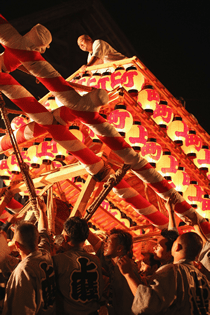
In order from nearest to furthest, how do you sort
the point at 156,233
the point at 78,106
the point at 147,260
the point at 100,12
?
1. the point at 147,260
2. the point at 78,106
3. the point at 156,233
4. the point at 100,12

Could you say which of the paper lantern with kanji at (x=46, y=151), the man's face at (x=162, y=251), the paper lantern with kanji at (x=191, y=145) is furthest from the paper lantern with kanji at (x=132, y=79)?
the man's face at (x=162, y=251)

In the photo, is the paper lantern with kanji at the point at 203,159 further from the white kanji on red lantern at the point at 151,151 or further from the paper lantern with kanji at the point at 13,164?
the paper lantern with kanji at the point at 13,164

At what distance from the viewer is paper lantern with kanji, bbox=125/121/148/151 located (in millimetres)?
7289

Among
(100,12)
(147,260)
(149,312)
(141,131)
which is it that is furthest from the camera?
(100,12)

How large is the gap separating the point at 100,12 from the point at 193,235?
16395 mm

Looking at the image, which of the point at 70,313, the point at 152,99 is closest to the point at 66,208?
the point at 152,99

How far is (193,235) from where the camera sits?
2676mm

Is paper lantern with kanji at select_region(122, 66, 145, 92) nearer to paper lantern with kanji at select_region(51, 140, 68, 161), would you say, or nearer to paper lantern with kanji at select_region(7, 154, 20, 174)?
paper lantern with kanji at select_region(51, 140, 68, 161)

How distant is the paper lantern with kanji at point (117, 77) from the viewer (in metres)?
7.93

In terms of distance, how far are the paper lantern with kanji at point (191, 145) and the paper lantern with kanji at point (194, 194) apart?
0.68 meters

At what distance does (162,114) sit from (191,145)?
1.15 metres

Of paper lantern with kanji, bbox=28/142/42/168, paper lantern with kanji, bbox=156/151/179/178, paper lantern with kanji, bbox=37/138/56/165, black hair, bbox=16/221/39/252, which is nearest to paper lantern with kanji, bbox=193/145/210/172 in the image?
paper lantern with kanji, bbox=156/151/179/178

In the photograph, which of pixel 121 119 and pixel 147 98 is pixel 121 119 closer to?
pixel 121 119

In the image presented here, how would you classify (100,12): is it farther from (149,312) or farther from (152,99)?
(149,312)
